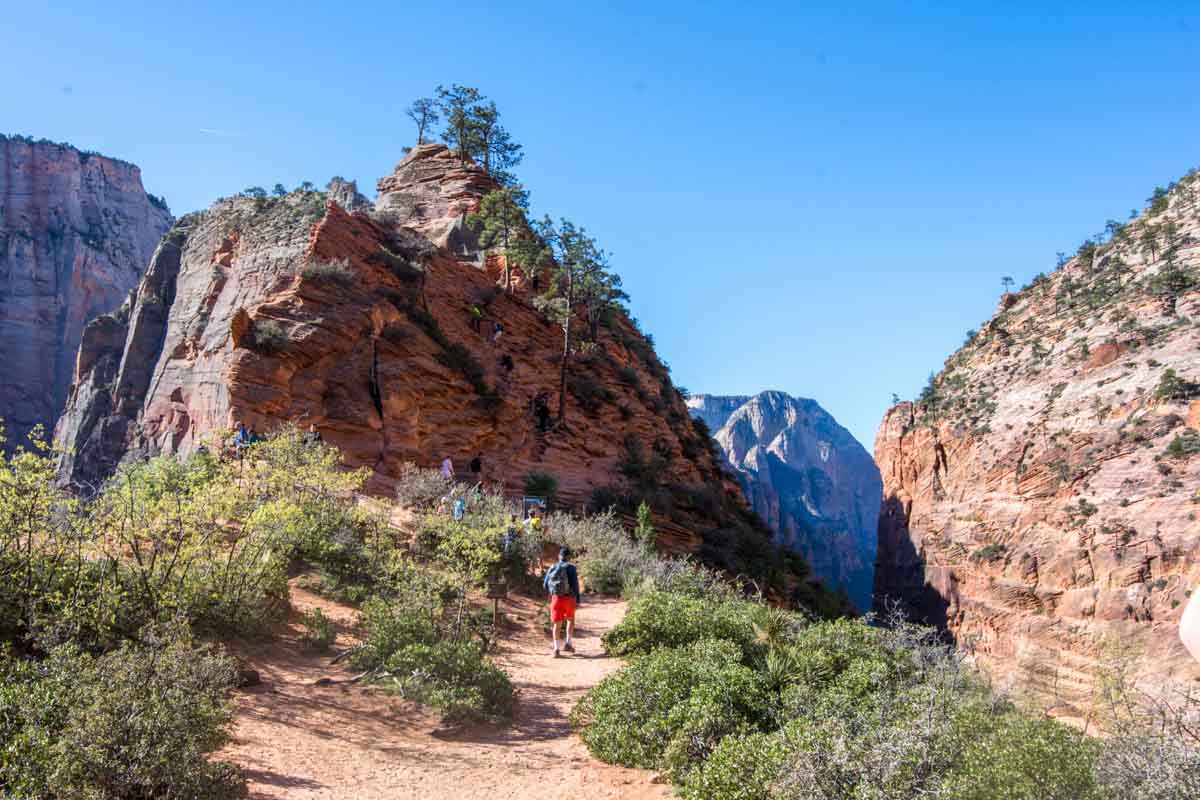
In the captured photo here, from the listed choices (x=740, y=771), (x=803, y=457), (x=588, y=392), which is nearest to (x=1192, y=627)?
(x=740, y=771)

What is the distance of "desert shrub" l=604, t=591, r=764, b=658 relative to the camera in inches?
337

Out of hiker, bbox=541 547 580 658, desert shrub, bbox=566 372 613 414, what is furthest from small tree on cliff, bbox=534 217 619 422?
hiker, bbox=541 547 580 658

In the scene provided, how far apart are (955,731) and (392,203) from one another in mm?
35687

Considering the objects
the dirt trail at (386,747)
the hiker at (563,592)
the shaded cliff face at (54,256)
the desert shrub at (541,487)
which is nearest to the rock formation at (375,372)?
the desert shrub at (541,487)

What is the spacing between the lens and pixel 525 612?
12.0 metres

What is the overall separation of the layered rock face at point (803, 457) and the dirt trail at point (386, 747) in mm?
104085

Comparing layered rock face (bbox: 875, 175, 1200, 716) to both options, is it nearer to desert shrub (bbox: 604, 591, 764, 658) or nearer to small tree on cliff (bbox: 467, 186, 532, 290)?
desert shrub (bbox: 604, 591, 764, 658)

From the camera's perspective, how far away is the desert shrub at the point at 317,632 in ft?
26.7

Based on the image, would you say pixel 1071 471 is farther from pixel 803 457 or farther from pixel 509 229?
pixel 803 457

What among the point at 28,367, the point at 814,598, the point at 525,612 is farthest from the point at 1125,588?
the point at 28,367

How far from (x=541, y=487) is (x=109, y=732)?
18795 mm

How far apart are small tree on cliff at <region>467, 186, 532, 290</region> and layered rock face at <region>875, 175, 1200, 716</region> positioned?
2360 cm

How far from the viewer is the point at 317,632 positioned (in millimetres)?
8258

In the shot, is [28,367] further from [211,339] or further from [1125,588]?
[1125,588]
